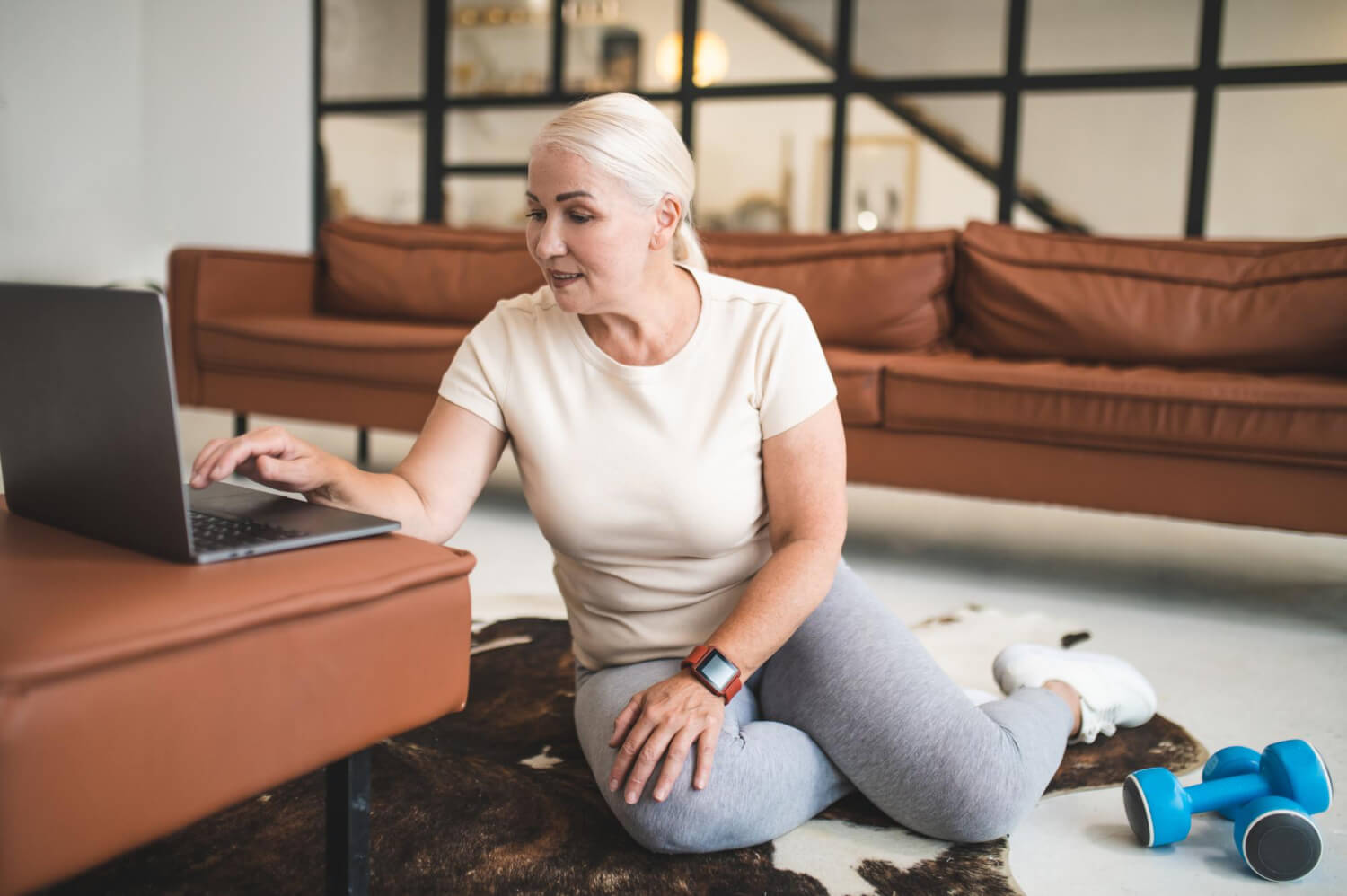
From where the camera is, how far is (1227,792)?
134 cm

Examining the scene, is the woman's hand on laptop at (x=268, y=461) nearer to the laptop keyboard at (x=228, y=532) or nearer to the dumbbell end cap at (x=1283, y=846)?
the laptop keyboard at (x=228, y=532)

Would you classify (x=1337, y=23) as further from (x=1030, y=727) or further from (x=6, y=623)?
(x=6, y=623)

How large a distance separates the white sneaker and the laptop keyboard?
3.49ft

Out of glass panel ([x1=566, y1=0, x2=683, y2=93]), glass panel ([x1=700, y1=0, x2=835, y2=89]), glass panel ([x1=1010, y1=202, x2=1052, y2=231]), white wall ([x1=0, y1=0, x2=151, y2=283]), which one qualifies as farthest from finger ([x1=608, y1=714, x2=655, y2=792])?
white wall ([x1=0, y1=0, x2=151, y2=283])

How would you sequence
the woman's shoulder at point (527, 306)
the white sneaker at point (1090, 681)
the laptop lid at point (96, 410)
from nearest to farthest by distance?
the laptop lid at point (96, 410), the woman's shoulder at point (527, 306), the white sneaker at point (1090, 681)

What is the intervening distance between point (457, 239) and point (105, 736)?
10.2 feet

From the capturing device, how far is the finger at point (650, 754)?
1.13 meters

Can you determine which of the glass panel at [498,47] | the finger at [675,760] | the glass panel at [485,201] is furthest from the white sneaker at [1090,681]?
the glass panel at [498,47]

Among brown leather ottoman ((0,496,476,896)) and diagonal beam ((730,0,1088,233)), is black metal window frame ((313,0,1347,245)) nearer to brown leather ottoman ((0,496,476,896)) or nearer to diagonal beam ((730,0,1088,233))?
diagonal beam ((730,0,1088,233))

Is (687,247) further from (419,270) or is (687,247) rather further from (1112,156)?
(1112,156)

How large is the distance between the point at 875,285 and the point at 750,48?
2754mm

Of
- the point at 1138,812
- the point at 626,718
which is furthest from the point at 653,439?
the point at 1138,812

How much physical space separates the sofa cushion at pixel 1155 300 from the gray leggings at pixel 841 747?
1674mm

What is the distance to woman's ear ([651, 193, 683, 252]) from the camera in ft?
4.25
